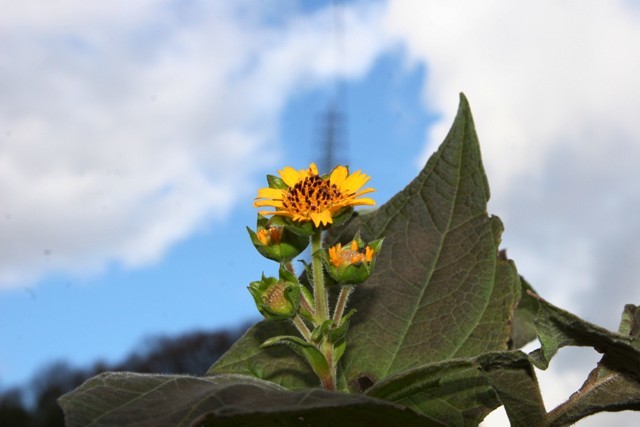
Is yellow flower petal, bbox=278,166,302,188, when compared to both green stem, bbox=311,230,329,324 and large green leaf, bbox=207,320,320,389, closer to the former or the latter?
green stem, bbox=311,230,329,324

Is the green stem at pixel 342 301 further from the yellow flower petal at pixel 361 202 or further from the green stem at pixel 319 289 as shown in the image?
the yellow flower petal at pixel 361 202

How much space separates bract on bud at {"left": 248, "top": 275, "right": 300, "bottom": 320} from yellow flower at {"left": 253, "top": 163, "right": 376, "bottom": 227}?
0.14 meters

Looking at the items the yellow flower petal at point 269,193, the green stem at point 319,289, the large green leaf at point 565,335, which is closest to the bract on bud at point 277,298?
the green stem at point 319,289

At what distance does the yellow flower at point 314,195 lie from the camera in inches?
65.3

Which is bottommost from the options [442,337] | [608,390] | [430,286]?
[608,390]

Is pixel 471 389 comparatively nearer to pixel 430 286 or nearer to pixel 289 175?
pixel 430 286

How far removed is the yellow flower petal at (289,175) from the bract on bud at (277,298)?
256mm

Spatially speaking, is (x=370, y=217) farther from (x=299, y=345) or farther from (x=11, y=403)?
(x=11, y=403)

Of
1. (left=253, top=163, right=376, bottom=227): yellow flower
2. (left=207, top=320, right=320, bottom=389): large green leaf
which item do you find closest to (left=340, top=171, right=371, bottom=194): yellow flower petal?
(left=253, top=163, right=376, bottom=227): yellow flower

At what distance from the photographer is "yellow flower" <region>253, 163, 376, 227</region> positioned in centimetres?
166

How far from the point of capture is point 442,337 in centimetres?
174

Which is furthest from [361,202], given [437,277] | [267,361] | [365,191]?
[267,361]

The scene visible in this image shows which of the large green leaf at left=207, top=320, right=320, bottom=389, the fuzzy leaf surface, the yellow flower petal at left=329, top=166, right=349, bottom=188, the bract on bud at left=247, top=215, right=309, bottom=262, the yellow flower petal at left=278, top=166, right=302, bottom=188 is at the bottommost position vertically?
the fuzzy leaf surface

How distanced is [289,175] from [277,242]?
180 mm
